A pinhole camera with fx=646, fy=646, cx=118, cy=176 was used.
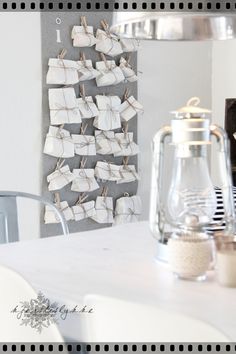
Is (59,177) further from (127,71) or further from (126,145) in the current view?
(127,71)

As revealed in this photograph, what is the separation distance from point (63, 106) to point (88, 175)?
0.37 m

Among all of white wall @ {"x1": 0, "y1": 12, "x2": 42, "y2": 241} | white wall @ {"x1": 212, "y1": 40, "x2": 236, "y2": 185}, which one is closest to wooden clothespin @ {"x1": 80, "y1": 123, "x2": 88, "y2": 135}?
white wall @ {"x1": 0, "y1": 12, "x2": 42, "y2": 241}

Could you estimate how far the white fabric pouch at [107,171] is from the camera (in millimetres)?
3242

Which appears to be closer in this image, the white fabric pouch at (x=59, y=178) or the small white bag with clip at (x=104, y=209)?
the white fabric pouch at (x=59, y=178)

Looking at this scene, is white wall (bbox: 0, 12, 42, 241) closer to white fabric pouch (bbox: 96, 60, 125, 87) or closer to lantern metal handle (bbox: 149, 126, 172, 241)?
white fabric pouch (bbox: 96, 60, 125, 87)

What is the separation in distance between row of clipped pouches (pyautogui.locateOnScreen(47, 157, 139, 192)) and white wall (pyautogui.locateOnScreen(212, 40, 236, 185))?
22.0 inches

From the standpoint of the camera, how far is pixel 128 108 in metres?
3.36

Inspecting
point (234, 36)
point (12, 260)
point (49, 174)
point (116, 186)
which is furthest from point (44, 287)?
point (116, 186)

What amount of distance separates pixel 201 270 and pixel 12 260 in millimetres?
460

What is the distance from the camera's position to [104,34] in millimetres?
3193

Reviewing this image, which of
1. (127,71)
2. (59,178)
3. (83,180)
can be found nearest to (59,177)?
(59,178)

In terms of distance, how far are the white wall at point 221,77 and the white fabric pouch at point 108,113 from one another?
0.72 m

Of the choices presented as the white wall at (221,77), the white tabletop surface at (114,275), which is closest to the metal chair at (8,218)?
the white tabletop surface at (114,275)

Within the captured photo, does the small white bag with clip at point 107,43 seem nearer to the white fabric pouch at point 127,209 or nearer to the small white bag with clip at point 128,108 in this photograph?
the small white bag with clip at point 128,108
